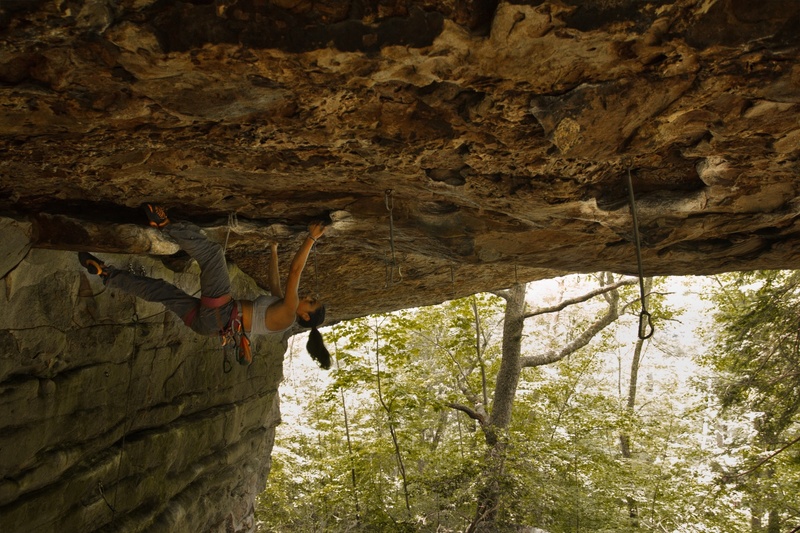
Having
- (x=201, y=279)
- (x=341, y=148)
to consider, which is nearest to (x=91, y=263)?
(x=201, y=279)

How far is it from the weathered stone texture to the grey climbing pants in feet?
0.70

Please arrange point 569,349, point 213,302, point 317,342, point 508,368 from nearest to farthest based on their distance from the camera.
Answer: point 213,302, point 317,342, point 508,368, point 569,349

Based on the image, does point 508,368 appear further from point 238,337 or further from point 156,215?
point 156,215

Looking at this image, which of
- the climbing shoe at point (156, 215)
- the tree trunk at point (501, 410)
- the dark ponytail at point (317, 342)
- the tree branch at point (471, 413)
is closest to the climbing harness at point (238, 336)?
the dark ponytail at point (317, 342)

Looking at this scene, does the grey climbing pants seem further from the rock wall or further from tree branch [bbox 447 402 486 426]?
tree branch [bbox 447 402 486 426]

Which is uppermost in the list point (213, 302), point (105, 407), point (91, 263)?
point (91, 263)

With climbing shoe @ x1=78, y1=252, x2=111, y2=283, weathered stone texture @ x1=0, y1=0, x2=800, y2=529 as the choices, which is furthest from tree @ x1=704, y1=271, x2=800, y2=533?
climbing shoe @ x1=78, y1=252, x2=111, y2=283

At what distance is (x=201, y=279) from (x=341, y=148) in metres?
1.68

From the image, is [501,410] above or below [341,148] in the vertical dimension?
below

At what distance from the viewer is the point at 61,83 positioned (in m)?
2.44

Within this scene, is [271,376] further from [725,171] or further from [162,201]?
[725,171]

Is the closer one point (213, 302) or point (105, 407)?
point (213, 302)

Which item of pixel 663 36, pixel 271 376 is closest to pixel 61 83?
pixel 663 36

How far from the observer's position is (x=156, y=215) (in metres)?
4.10
